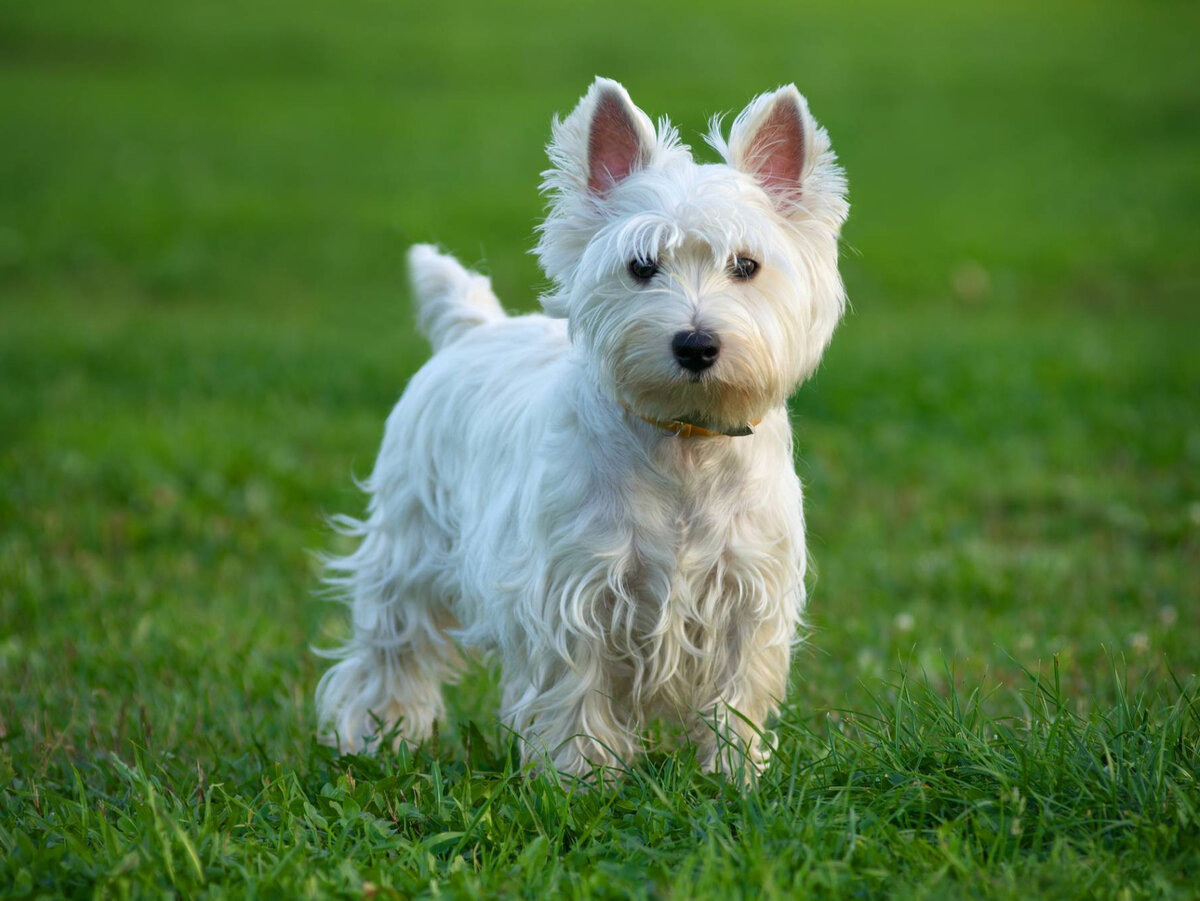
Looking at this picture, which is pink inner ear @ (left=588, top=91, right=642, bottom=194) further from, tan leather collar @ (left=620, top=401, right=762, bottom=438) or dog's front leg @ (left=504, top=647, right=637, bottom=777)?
dog's front leg @ (left=504, top=647, right=637, bottom=777)

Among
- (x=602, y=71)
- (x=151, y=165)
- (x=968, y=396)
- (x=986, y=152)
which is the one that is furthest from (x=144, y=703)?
(x=602, y=71)

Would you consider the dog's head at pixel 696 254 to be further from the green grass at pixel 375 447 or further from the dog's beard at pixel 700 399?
the green grass at pixel 375 447

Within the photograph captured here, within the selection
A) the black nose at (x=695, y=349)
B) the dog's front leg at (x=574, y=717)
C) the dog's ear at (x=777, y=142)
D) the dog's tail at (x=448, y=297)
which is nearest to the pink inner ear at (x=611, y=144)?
the dog's ear at (x=777, y=142)

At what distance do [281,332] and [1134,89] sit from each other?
737 inches

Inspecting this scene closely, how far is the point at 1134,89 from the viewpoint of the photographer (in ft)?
80.5

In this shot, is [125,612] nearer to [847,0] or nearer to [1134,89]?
[1134,89]

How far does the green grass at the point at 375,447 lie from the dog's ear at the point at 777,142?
153 cm

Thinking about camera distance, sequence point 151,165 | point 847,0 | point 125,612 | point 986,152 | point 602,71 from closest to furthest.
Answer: point 125,612, point 151,165, point 986,152, point 602,71, point 847,0

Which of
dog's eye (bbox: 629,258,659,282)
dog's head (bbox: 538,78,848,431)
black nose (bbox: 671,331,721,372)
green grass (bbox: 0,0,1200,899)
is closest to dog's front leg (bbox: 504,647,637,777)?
green grass (bbox: 0,0,1200,899)

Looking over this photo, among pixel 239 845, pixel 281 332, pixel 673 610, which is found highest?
pixel 673 610

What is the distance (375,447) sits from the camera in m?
8.71

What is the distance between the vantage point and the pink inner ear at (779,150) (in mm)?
3863

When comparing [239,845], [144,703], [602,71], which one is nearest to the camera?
[239,845]

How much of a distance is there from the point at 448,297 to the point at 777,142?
5.58 feet
